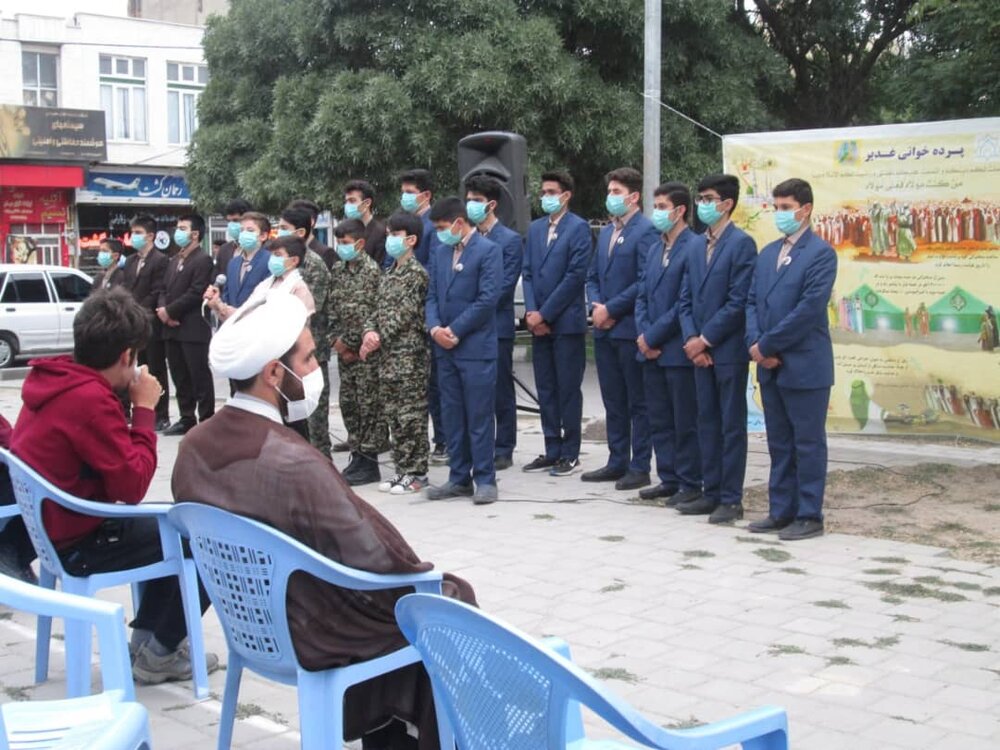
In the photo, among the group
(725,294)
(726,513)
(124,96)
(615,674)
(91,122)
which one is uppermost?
(124,96)

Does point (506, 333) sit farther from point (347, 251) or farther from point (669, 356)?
point (669, 356)

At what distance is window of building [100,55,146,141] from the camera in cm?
3266

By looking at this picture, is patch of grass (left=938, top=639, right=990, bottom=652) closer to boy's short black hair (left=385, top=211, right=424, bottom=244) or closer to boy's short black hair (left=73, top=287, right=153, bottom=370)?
boy's short black hair (left=73, top=287, right=153, bottom=370)

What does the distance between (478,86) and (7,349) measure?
9.87 meters

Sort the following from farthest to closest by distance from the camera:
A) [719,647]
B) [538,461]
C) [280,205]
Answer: [280,205]
[538,461]
[719,647]

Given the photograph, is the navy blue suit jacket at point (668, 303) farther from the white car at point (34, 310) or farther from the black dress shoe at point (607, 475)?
the white car at point (34, 310)

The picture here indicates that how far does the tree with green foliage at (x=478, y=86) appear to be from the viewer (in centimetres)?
1543

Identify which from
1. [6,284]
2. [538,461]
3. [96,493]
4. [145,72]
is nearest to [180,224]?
[538,461]

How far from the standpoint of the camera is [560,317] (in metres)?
9.34

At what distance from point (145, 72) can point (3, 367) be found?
50.4 feet

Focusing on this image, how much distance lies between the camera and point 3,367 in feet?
66.7

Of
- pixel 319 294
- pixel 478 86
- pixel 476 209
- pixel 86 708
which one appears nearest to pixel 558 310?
pixel 476 209

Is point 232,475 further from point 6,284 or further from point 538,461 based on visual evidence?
point 6,284

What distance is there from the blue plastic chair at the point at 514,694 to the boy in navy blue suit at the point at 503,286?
6.13 meters
